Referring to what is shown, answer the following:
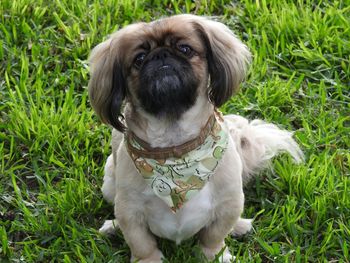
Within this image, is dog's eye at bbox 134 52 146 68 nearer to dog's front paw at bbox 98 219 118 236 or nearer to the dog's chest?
the dog's chest

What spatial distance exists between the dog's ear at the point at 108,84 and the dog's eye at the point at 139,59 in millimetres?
73

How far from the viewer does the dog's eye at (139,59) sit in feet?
9.59

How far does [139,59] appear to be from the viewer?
2928 millimetres

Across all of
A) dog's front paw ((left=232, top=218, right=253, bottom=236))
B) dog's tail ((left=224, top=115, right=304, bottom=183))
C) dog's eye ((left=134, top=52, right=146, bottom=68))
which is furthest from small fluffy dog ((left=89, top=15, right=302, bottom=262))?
dog's tail ((left=224, top=115, right=304, bottom=183))

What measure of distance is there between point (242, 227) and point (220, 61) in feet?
2.98

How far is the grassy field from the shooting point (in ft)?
11.4

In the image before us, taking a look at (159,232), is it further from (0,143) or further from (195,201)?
(0,143)

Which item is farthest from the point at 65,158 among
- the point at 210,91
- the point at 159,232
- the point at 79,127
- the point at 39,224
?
the point at 210,91

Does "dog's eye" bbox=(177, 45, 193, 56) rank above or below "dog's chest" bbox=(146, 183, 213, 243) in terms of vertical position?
above

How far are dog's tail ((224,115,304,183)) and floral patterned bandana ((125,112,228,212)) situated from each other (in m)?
0.56

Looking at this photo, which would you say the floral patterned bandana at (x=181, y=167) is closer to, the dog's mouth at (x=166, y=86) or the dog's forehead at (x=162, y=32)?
the dog's mouth at (x=166, y=86)

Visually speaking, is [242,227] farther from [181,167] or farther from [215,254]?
[181,167]

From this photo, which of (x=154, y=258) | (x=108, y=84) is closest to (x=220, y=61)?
(x=108, y=84)

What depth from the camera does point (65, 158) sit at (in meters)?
3.90
